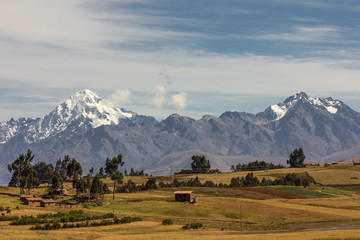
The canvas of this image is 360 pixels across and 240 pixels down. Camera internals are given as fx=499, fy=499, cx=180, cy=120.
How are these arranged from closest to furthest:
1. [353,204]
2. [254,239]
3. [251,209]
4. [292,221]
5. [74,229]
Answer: [254,239] < [74,229] < [292,221] < [251,209] < [353,204]

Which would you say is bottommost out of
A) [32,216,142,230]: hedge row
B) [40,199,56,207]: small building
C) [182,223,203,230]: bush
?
[182,223,203,230]: bush

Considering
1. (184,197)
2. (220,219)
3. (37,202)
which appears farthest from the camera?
(184,197)

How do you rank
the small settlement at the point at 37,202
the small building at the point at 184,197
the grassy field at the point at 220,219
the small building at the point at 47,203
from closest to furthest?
the grassy field at the point at 220,219
the small building at the point at 47,203
the small settlement at the point at 37,202
the small building at the point at 184,197

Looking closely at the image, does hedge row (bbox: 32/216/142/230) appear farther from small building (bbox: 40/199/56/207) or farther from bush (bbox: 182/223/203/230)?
small building (bbox: 40/199/56/207)

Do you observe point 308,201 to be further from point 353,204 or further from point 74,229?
point 74,229

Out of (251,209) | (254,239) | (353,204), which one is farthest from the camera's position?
(353,204)

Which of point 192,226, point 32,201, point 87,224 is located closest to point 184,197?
point 32,201

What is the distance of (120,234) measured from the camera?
11706cm

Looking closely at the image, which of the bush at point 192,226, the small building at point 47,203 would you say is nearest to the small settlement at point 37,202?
the small building at point 47,203

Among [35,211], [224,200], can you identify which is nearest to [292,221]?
[224,200]

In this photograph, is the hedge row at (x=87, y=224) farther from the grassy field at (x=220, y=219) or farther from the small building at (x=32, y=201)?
the small building at (x=32, y=201)

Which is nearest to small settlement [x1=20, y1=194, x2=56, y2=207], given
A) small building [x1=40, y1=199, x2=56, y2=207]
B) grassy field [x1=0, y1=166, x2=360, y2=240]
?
small building [x1=40, y1=199, x2=56, y2=207]

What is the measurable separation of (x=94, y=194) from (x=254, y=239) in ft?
345

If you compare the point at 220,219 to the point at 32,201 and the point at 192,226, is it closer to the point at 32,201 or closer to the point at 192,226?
the point at 192,226
